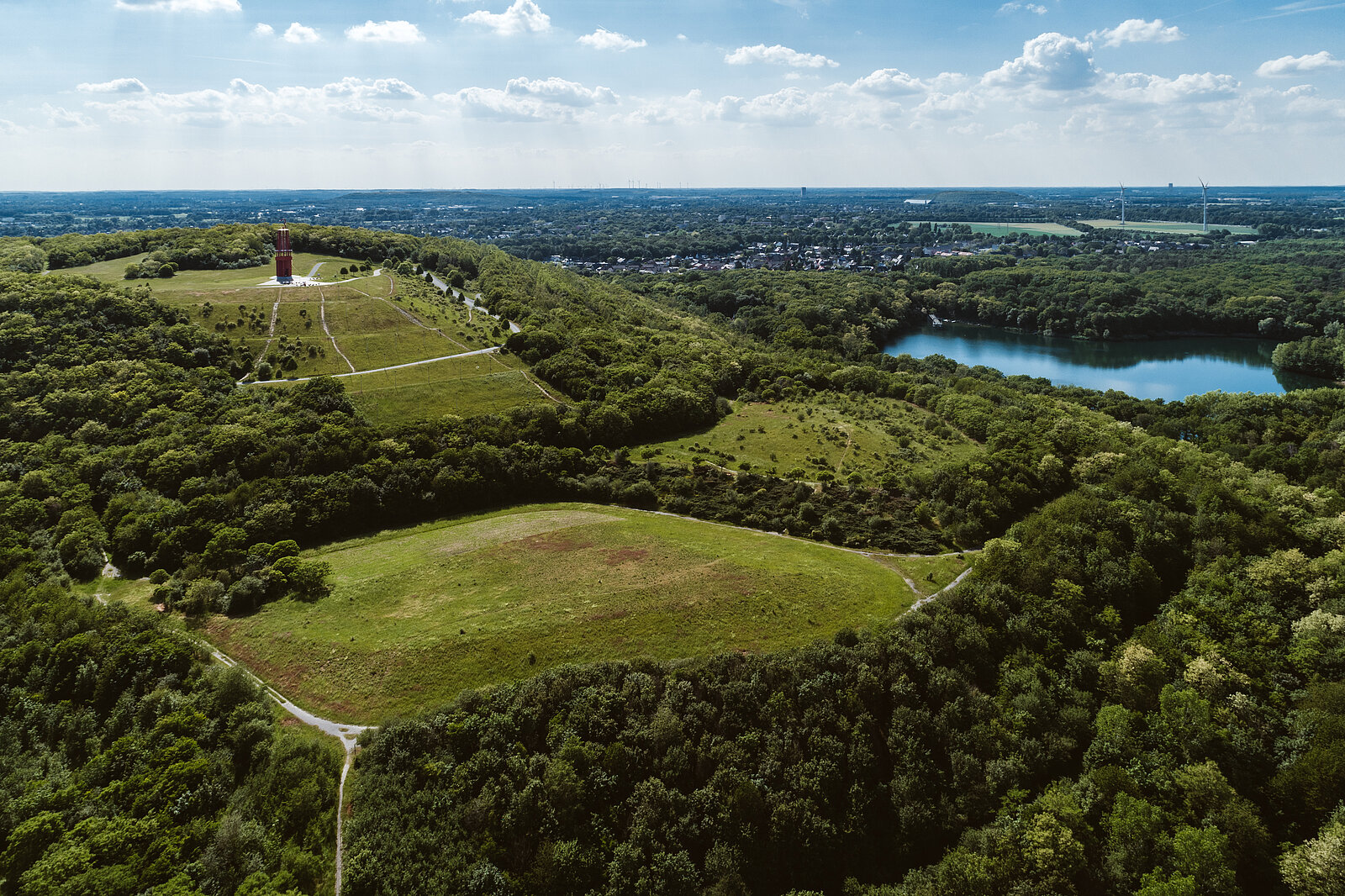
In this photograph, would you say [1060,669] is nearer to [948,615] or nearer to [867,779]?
[948,615]

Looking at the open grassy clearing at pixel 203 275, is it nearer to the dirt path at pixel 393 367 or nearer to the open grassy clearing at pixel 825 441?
the dirt path at pixel 393 367

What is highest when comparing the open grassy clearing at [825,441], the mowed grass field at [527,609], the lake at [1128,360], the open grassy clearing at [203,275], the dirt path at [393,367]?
the open grassy clearing at [203,275]

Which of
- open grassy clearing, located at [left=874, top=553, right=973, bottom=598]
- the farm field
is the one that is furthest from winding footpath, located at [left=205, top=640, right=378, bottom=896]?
open grassy clearing, located at [left=874, top=553, right=973, bottom=598]

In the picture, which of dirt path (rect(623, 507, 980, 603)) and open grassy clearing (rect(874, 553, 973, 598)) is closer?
dirt path (rect(623, 507, 980, 603))

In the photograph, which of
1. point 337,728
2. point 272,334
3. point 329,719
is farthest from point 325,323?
point 337,728

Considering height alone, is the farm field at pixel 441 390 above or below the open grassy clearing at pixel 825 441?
above

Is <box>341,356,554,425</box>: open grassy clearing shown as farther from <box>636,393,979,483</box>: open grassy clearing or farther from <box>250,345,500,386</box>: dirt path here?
<box>636,393,979,483</box>: open grassy clearing

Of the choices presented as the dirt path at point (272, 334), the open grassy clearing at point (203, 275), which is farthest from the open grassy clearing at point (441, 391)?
the open grassy clearing at point (203, 275)

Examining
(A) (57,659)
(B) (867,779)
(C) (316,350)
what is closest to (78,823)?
(A) (57,659)
